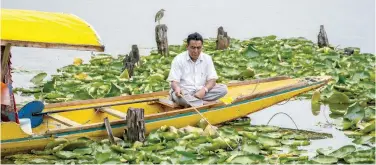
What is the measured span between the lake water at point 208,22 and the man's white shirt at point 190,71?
3.81 ft

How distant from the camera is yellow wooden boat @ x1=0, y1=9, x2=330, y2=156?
6.66 m

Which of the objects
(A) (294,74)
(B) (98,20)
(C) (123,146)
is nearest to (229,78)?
(A) (294,74)

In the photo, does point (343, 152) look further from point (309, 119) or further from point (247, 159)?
point (309, 119)

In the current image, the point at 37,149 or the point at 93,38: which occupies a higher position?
the point at 93,38

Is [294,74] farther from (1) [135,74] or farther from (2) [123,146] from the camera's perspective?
(2) [123,146]

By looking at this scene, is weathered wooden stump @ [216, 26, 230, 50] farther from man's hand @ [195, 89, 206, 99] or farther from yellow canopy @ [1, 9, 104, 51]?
yellow canopy @ [1, 9, 104, 51]

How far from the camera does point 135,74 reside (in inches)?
462

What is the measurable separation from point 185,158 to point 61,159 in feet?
3.91

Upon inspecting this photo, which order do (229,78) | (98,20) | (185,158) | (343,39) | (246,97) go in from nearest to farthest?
(185,158) → (246,97) → (229,78) → (343,39) → (98,20)

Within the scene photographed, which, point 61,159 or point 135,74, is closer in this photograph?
point 61,159

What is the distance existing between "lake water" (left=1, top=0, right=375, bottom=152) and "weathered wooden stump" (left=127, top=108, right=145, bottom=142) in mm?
2194

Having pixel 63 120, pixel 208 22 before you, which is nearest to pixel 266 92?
pixel 63 120

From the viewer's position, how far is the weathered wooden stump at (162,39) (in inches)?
529

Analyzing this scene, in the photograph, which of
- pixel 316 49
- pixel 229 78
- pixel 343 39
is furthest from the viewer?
pixel 343 39
